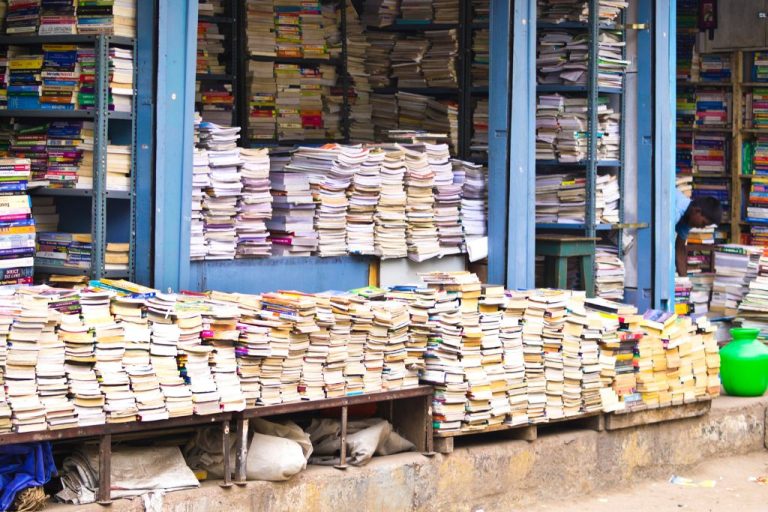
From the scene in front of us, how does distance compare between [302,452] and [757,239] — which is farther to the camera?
[757,239]

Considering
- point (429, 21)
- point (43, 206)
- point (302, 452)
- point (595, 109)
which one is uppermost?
point (429, 21)

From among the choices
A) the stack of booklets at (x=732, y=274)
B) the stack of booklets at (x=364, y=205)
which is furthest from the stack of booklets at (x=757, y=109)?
the stack of booklets at (x=364, y=205)

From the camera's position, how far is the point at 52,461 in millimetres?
7082

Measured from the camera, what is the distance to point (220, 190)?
8555 mm

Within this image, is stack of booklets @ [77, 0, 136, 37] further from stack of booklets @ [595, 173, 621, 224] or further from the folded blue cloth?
stack of booklets @ [595, 173, 621, 224]

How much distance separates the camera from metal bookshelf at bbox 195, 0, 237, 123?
39.1 feet

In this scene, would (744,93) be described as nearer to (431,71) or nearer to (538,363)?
(431,71)

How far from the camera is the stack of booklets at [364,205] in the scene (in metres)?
9.30

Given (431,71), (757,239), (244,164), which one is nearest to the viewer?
(244,164)

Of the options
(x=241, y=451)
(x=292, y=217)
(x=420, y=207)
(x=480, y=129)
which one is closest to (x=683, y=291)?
(x=480, y=129)

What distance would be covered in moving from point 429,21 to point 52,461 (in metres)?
6.10

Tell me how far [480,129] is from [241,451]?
4749 millimetres

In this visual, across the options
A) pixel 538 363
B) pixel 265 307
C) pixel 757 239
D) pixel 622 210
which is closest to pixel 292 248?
pixel 265 307

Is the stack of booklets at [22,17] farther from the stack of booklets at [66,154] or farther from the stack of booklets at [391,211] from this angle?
the stack of booklets at [391,211]
